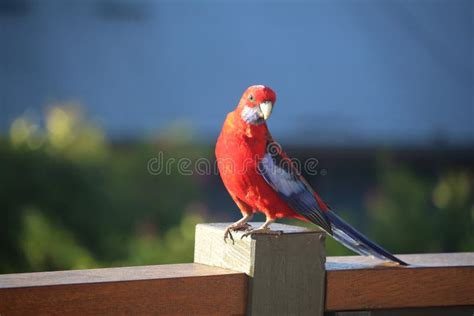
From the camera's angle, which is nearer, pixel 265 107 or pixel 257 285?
pixel 257 285

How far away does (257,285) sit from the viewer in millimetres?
1968

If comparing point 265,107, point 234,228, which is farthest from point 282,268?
point 265,107

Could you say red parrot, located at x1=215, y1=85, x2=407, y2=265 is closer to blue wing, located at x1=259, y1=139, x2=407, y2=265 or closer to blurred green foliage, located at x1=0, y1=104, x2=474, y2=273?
blue wing, located at x1=259, y1=139, x2=407, y2=265

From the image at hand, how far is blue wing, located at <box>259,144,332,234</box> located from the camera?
7.69ft

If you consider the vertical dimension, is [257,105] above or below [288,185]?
above

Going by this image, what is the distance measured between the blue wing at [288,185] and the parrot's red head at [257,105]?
93 millimetres

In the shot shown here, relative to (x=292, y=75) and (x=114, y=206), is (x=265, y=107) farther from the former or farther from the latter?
(x=292, y=75)

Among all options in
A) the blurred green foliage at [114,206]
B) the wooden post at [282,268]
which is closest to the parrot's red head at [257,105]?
the wooden post at [282,268]

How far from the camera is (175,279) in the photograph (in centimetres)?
188

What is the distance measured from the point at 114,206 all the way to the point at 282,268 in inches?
150

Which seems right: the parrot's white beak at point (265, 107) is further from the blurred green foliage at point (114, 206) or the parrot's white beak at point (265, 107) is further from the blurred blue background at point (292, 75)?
the blurred blue background at point (292, 75)

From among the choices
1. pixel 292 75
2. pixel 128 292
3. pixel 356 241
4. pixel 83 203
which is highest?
pixel 292 75

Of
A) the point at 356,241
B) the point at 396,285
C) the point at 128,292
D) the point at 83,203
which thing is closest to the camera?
the point at 128,292

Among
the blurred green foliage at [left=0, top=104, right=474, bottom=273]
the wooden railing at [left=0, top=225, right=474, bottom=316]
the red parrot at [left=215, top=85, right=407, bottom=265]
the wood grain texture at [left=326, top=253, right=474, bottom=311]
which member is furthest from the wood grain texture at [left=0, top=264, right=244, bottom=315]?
the blurred green foliage at [left=0, top=104, right=474, bottom=273]
